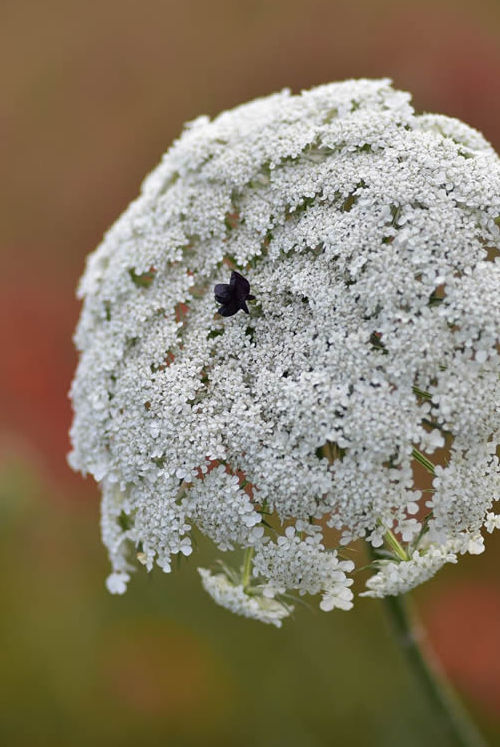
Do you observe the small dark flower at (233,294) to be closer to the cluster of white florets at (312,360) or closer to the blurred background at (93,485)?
the cluster of white florets at (312,360)

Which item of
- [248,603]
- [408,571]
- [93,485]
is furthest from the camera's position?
[93,485]

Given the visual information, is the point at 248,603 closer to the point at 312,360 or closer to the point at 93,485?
the point at 312,360

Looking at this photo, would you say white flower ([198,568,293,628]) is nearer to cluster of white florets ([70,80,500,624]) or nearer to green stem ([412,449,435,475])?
cluster of white florets ([70,80,500,624])

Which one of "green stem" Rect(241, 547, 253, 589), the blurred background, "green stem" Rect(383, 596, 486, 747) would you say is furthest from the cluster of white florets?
the blurred background

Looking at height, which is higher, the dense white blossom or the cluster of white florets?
the cluster of white florets

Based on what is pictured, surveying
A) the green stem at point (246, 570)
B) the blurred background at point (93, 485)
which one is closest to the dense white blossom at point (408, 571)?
the green stem at point (246, 570)

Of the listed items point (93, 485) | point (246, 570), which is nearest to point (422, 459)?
point (246, 570)
